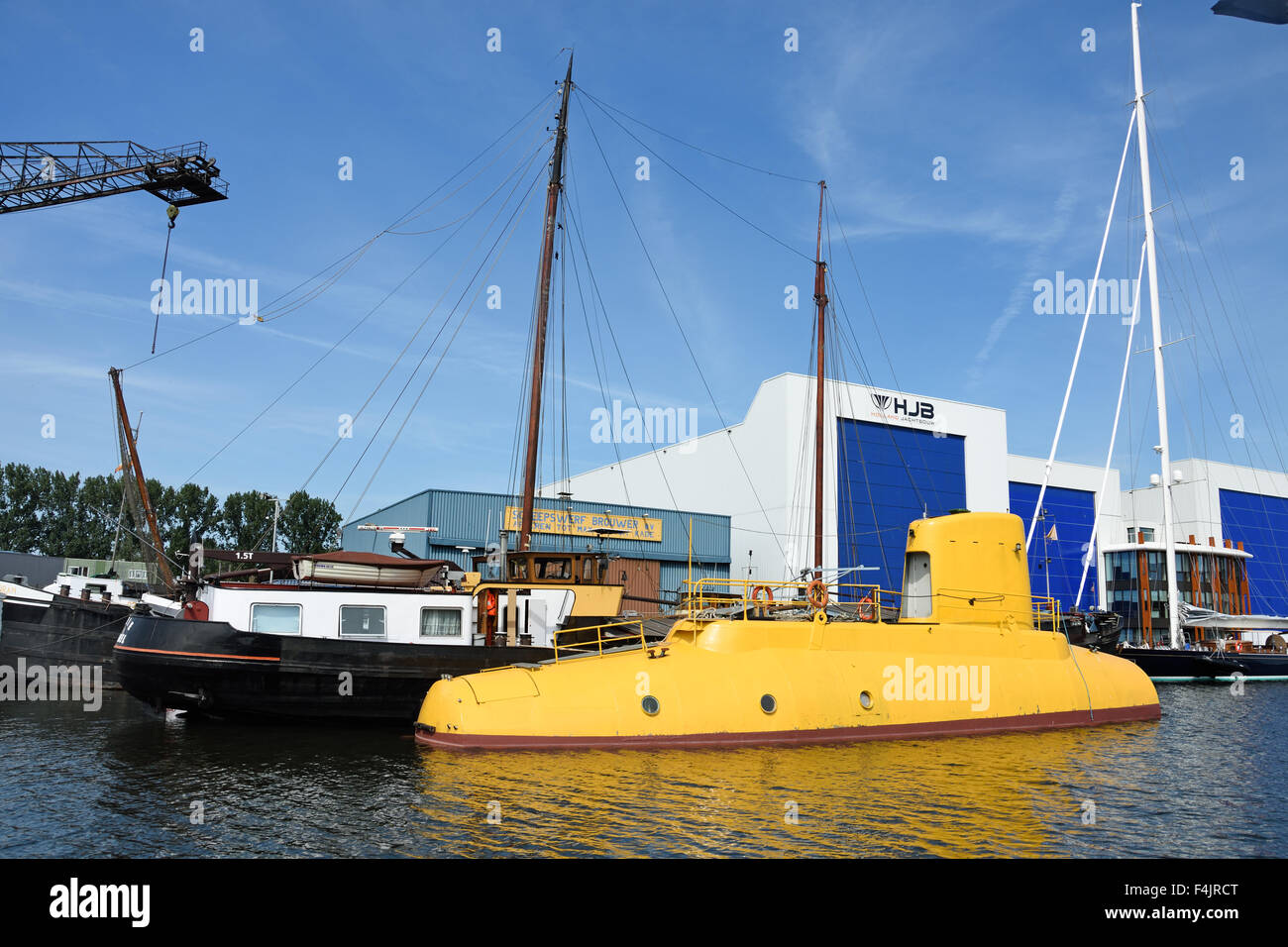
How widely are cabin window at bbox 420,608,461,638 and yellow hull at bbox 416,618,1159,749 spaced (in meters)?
4.64

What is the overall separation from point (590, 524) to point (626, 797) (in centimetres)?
3954

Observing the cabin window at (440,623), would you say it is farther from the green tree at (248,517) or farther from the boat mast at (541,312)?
the green tree at (248,517)

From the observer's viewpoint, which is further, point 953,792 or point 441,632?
point 441,632

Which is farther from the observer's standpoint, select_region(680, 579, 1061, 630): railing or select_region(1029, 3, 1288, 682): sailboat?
select_region(1029, 3, 1288, 682): sailboat

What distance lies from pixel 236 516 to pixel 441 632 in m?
77.8

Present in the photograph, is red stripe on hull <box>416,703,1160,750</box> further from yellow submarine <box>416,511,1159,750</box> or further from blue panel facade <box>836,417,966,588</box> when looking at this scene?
blue panel facade <box>836,417,966,588</box>

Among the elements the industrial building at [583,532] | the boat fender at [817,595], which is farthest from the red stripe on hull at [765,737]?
the industrial building at [583,532]

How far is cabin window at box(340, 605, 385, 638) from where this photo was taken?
22.0 m

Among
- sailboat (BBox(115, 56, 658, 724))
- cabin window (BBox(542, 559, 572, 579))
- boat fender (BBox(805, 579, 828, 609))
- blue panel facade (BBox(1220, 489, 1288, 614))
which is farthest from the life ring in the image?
blue panel facade (BBox(1220, 489, 1288, 614))

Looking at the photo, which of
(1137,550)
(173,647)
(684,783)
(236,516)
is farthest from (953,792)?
(236,516)

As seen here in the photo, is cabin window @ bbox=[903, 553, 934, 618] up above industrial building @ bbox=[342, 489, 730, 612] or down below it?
below
